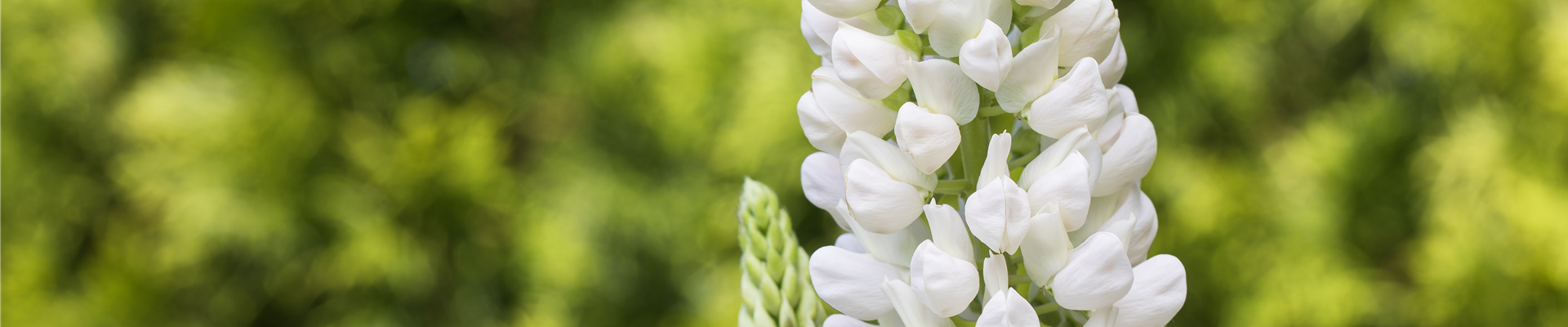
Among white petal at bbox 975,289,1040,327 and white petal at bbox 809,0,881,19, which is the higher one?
white petal at bbox 809,0,881,19

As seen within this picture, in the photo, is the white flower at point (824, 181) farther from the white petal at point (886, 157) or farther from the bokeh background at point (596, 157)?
the bokeh background at point (596, 157)

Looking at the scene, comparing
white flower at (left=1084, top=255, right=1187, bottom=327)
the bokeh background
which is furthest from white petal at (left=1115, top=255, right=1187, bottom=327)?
the bokeh background

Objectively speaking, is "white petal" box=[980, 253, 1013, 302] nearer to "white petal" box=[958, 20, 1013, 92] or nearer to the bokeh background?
"white petal" box=[958, 20, 1013, 92]

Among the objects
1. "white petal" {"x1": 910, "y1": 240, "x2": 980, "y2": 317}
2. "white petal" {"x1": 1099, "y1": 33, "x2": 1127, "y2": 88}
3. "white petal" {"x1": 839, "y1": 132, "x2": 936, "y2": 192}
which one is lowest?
"white petal" {"x1": 910, "y1": 240, "x2": 980, "y2": 317}

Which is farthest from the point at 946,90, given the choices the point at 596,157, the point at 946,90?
the point at 596,157

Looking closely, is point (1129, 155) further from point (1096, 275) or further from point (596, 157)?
point (596, 157)

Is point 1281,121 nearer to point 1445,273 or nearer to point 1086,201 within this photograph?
point 1445,273

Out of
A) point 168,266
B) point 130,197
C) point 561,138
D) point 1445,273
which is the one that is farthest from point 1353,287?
point 130,197
